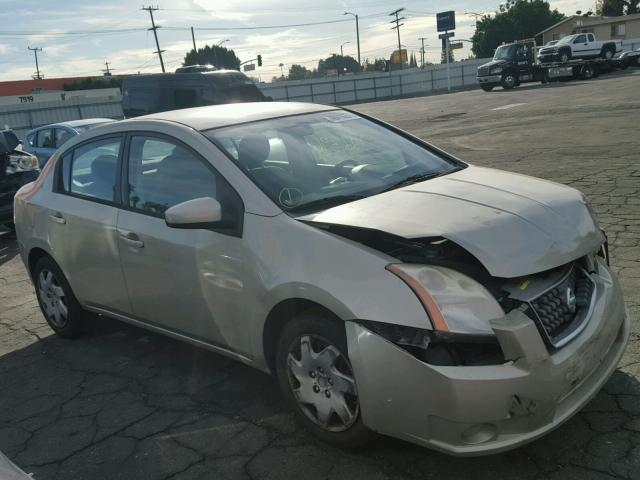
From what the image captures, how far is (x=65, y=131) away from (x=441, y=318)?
1179 centimetres

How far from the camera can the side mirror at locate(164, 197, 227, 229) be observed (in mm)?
3174

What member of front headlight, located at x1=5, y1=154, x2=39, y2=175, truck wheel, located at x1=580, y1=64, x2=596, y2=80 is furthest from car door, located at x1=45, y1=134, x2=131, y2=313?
truck wheel, located at x1=580, y1=64, x2=596, y2=80

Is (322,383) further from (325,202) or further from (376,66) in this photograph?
(376,66)

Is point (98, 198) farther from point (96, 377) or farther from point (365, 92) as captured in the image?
point (365, 92)

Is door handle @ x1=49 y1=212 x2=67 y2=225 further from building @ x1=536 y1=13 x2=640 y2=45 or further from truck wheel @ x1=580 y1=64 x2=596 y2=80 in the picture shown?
building @ x1=536 y1=13 x2=640 y2=45

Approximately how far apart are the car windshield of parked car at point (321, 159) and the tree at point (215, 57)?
94.4 m

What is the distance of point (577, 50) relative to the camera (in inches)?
1436

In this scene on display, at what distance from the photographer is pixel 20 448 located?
3367 millimetres

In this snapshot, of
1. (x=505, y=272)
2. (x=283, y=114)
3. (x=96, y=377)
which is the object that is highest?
(x=283, y=114)

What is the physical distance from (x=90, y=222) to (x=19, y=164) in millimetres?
5367

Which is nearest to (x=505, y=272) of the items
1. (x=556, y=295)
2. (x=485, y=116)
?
(x=556, y=295)

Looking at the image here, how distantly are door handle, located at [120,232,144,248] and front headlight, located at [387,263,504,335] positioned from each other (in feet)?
5.75

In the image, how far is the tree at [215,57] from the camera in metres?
95.9

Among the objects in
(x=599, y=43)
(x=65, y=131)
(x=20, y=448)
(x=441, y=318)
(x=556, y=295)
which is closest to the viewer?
(x=441, y=318)
